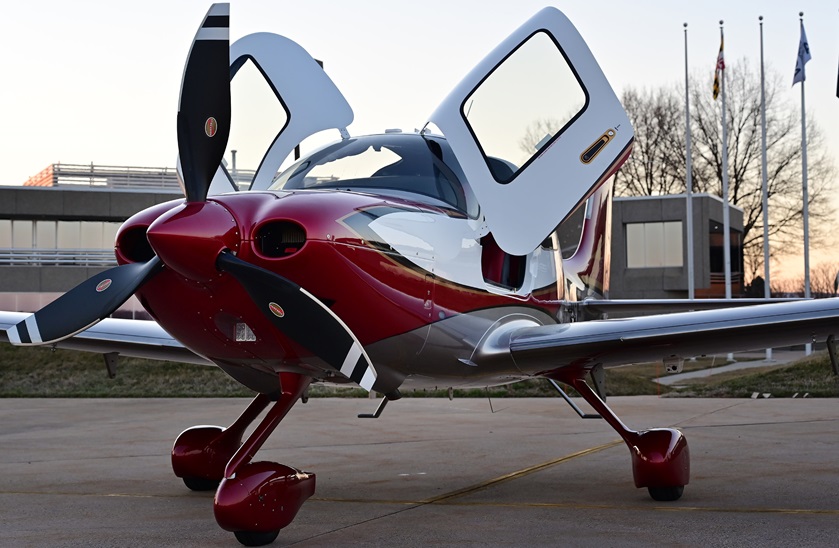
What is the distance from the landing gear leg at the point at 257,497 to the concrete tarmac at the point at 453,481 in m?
0.17

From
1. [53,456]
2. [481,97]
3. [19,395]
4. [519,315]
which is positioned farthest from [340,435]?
[19,395]

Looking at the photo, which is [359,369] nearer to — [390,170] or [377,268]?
[377,268]

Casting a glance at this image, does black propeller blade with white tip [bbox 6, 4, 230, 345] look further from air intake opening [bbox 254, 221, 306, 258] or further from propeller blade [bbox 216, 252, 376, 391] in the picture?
propeller blade [bbox 216, 252, 376, 391]

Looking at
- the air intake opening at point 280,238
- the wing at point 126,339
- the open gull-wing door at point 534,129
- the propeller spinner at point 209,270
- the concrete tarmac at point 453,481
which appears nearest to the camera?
the propeller spinner at point 209,270

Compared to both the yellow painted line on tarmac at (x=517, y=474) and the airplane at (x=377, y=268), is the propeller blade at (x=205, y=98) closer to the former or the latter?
the airplane at (x=377, y=268)

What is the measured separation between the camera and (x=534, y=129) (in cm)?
706

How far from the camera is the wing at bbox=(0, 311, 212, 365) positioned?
25.2 feet

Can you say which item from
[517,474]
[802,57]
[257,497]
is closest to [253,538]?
[257,497]

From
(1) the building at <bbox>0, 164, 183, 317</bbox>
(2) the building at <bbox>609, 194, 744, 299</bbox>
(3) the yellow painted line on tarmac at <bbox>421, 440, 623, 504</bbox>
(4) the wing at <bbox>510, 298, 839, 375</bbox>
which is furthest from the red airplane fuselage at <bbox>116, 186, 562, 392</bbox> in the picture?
(2) the building at <bbox>609, 194, 744, 299</bbox>

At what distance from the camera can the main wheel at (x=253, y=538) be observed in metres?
5.33

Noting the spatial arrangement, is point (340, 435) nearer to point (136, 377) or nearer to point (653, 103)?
point (136, 377)

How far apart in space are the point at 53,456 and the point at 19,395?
1037 cm

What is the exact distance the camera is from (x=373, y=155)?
22.4ft

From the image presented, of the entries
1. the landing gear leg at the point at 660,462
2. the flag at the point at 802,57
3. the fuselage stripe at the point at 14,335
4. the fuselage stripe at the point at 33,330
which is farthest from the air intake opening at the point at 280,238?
the flag at the point at 802,57
